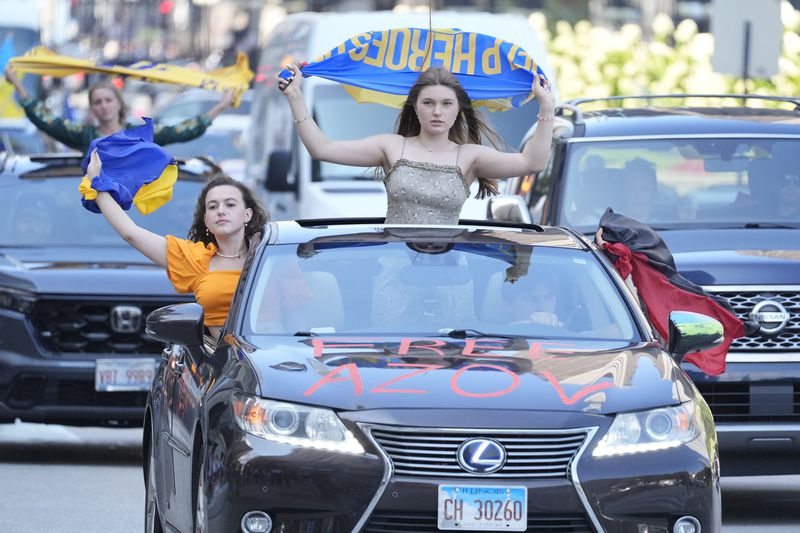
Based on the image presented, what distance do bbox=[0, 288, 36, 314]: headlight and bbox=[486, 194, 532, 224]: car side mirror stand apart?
2.75 metres

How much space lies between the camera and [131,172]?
357 inches

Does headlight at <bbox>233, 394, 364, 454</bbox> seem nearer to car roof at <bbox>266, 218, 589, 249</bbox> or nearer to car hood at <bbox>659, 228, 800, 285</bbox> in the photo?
car roof at <bbox>266, 218, 589, 249</bbox>

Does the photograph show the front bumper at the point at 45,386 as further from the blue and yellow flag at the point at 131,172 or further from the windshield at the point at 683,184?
the windshield at the point at 683,184

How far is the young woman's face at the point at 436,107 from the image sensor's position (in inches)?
354

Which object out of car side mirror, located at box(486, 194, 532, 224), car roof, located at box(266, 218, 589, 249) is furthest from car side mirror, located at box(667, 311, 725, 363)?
car side mirror, located at box(486, 194, 532, 224)

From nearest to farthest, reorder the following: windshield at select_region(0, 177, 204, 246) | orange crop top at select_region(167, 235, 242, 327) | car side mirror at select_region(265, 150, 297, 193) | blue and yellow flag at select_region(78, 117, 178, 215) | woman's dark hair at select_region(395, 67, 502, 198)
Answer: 1. orange crop top at select_region(167, 235, 242, 327)
2. blue and yellow flag at select_region(78, 117, 178, 215)
3. woman's dark hair at select_region(395, 67, 502, 198)
4. windshield at select_region(0, 177, 204, 246)
5. car side mirror at select_region(265, 150, 297, 193)

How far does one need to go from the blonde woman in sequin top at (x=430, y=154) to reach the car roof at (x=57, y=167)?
4.29 metres

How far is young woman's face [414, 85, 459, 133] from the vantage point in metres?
8.98

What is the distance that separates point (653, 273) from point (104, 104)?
675cm

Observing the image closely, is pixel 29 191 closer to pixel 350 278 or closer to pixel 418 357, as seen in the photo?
pixel 350 278

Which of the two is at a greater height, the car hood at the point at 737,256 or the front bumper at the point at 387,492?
the car hood at the point at 737,256

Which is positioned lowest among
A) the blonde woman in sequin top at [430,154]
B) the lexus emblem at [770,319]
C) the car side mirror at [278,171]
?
the lexus emblem at [770,319]

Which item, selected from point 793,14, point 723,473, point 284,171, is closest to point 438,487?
point 723,473

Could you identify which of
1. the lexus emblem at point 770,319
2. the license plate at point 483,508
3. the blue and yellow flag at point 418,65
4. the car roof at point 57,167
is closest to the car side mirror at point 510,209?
the blue and yellow flag at point 418,65
